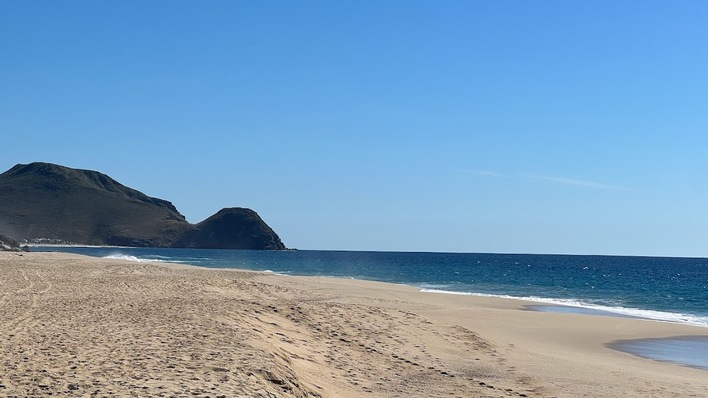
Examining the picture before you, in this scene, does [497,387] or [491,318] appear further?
[491,318]

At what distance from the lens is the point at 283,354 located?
457 inches

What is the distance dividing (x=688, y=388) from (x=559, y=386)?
96.6 inches

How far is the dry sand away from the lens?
884cm

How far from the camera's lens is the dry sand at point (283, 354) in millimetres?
8836

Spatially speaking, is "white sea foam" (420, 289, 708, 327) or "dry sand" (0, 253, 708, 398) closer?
"dry sand" (0, 253, 708, 398)

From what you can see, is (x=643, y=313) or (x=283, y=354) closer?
(x=283, y=354)

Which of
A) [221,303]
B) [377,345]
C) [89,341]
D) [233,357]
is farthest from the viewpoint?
[221,303]

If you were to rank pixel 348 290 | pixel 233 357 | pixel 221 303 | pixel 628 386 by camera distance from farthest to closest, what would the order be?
1. pixel 348 290
2. pixel 221 303
3. pixel 628 386
4. pixel 233 357

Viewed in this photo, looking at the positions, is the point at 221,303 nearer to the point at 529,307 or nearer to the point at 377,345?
the point at 377,345

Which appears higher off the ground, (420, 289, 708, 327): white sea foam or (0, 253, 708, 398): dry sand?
(420, 289, 708, 327): white sea foam

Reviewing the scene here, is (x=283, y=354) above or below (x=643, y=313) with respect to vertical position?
below

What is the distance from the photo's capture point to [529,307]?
31766 mm

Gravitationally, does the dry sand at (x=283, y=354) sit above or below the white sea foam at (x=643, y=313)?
below

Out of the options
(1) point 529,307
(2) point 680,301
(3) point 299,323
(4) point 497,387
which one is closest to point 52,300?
(3) point 299,323
